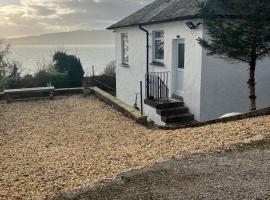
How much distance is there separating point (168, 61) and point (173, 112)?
2294 millimetres

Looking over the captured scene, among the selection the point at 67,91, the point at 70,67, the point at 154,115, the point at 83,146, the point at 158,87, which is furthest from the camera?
the point at 70,67

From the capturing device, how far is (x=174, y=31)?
42.2 feet

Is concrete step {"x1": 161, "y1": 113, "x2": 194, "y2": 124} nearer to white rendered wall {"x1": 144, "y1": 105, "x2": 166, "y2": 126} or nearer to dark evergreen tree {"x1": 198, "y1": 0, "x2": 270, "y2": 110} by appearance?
white rendered wall {"x1": 144, "y1": 105, "x2": 166, "y2": 126}

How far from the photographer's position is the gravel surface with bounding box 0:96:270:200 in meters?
6.57

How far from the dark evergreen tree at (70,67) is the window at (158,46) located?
830cm

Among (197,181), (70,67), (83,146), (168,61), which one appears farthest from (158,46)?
(197,181)

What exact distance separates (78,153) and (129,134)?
219cm

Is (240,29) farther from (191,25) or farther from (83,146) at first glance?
(83,146)

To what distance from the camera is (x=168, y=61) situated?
44.3 feet

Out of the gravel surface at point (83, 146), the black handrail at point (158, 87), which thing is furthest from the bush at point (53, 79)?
the black handrail at point (158, 87)

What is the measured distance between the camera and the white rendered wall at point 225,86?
11617 millimetres

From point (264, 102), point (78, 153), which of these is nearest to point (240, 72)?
point (264, 102)

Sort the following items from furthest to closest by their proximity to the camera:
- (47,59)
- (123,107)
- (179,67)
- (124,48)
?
(47,59)
(124,48)
(123,107)
(179,67)

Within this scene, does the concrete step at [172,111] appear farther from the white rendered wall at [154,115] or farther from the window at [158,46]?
the window at [158,46]
